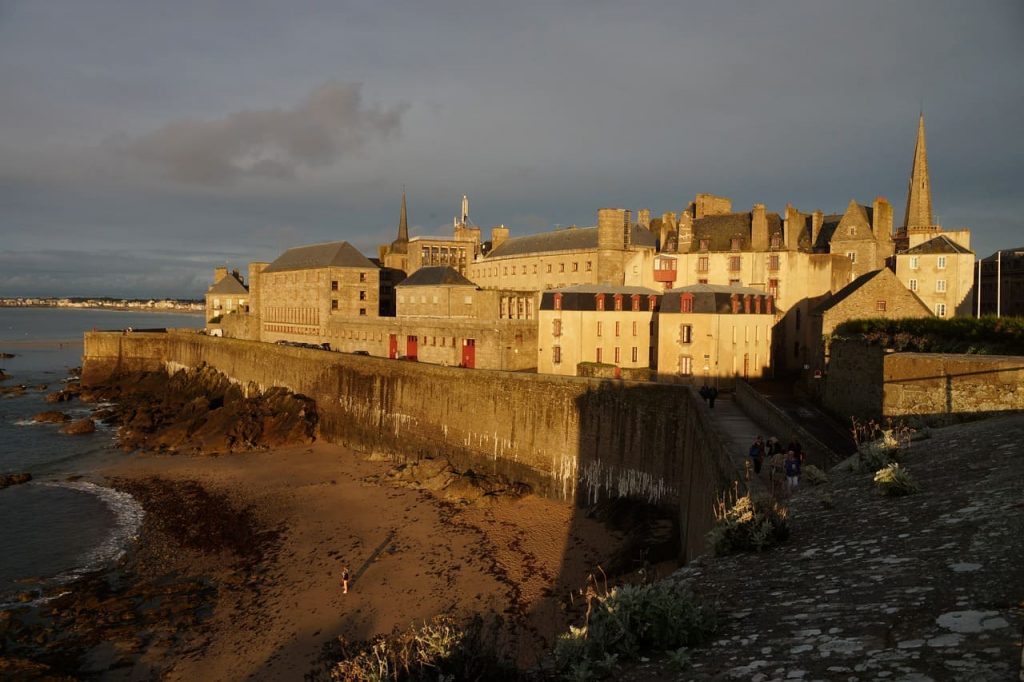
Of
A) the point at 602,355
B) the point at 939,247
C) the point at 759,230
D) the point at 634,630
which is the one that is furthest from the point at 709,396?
the point at 939,247

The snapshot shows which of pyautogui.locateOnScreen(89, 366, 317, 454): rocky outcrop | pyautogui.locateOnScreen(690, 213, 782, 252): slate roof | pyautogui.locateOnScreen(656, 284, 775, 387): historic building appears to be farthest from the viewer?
pyautogui.locateOnScreen(690, 213, 782, 252): slate roof

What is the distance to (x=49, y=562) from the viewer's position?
76.3ft

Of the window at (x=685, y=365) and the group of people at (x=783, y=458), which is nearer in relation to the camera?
the group of people at (x=783, y=458)

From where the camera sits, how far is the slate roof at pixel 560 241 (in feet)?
179

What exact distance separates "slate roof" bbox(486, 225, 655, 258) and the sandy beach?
30187mm

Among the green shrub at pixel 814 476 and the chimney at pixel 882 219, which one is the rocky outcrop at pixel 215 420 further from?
the chimney at pixel 882 219

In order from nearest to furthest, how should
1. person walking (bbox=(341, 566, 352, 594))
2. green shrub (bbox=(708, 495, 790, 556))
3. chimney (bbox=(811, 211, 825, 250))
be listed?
green shrub (bbox=(708, 495, 790, 556))
person walking (bbox=(341, 566, 352, 594))
chimney (bbox=(811, 211, 825, 250))

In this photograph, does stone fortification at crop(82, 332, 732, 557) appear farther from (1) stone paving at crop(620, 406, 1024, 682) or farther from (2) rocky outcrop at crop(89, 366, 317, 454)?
(1) stone paving at crop(620, 406, 1024, 682)

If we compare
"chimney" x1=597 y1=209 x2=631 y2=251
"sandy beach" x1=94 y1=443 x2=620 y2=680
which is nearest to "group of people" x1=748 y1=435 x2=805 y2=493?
"sandy beach" x1=94 y1=443 x2=620 y2=680

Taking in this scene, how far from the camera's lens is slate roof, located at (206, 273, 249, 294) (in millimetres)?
90312

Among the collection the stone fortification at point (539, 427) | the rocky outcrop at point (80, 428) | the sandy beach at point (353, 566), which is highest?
the stone fortification at point (539, 427)

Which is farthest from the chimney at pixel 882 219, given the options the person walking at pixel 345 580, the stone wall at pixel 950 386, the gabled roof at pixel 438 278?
the person walking at pixel 345 580

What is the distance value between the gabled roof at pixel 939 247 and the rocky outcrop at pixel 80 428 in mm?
57369

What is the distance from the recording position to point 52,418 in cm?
4894
